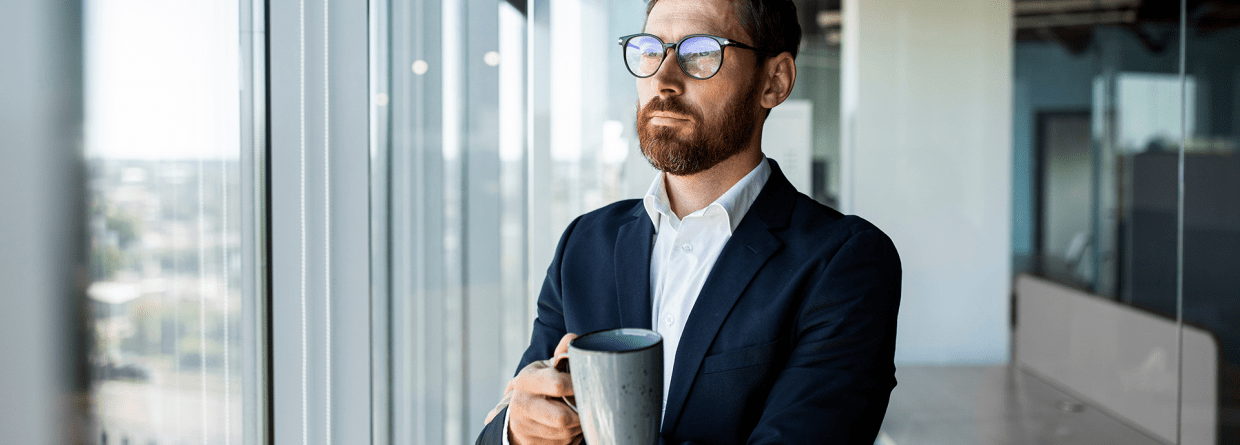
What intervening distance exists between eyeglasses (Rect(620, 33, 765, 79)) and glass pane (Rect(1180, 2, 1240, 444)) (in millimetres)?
2771

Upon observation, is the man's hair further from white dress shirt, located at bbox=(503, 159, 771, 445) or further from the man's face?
white dress shirt, located at bbox=(503, 159, 771, 445)

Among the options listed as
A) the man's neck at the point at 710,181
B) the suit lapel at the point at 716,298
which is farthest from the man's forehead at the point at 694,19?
the suit lapel at the point at 716,298

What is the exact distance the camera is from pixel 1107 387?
3.27 m

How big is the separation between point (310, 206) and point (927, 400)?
250 cm

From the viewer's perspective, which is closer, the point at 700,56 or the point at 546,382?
the point at 546,382

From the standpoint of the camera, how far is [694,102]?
103 cm

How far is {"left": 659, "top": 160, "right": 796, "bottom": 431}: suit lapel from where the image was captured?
0.96m

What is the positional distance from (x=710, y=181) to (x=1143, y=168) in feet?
14.1

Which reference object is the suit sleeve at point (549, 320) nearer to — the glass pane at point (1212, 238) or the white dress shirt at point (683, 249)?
the white dress shirt at point (683, 249)

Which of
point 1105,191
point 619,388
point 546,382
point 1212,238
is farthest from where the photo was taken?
point 1105,191

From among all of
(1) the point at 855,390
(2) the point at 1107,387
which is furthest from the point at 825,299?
(2) the point at 1107,387

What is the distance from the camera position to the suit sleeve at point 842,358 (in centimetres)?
86

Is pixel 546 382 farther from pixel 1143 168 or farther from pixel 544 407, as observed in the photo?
pixel 1143 168

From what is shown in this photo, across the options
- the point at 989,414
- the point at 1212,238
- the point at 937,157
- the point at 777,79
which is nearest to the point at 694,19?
the point at 777,79
